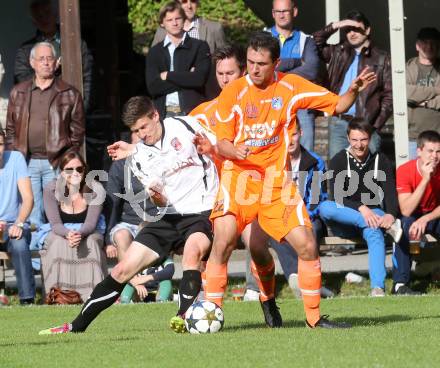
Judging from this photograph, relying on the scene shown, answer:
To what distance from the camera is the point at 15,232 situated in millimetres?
13148

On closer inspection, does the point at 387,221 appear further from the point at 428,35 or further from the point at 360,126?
the point at 428,35

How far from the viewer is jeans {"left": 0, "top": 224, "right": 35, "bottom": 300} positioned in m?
13.1

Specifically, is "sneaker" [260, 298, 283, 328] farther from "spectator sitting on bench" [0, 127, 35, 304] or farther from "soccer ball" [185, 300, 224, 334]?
"spectator sitting on bench" [0, 127, 35, 304]

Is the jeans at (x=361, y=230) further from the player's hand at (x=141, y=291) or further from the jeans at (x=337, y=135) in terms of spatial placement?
the player's hand at (x=141, y=291)

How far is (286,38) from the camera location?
14.2 meters

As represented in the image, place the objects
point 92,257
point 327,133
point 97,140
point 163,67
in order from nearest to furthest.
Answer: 1. point 92,257
2. point 163,67
3. point 327,133
4. point 97,140

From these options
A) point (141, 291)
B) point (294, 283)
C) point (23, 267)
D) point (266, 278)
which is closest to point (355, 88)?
point (266, 278)

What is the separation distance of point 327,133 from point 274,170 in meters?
6.44

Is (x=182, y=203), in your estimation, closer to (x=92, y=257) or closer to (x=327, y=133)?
(x=92, y=257)

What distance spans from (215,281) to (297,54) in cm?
526

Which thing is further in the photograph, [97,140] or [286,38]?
[97,140]

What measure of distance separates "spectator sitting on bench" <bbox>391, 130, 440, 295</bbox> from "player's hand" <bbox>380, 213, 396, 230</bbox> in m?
0.20

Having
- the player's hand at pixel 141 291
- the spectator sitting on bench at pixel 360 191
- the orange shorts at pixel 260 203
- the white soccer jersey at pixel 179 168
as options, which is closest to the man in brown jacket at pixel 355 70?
the spectator sitting on bench at pixel 360 191

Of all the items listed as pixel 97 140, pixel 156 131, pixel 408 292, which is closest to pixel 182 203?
pixel 156 131
